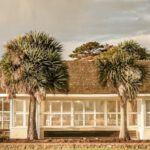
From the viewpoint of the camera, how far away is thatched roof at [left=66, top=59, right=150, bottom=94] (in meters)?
34.6

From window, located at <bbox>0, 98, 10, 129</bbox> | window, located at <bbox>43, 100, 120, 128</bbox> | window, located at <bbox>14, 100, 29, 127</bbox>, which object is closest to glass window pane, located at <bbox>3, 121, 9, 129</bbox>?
window, located at <bbox>0, 98, 10, 129</bbox>

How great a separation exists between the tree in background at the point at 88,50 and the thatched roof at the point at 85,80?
30.6 meters

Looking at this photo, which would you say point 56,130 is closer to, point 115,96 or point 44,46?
point 115,96

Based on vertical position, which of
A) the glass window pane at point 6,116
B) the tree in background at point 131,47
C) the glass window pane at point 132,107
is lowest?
the glass window pane at point 6,116

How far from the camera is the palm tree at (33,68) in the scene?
30500 millimetres

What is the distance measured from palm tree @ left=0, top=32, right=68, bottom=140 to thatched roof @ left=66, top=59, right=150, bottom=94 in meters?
3.56

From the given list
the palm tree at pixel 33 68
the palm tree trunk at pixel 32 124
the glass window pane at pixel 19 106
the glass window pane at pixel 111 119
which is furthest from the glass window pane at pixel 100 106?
the palm tree trunk at pixel 32 124

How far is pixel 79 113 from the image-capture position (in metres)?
35.4

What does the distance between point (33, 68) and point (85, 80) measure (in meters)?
6.27

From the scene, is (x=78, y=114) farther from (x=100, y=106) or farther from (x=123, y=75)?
(x=123, y=75)

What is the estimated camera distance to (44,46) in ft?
102

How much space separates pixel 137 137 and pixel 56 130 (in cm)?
450

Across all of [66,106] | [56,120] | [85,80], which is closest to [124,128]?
[66,106]

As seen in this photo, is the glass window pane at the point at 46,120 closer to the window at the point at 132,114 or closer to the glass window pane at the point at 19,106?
the glass window pane at the point at 19,106
